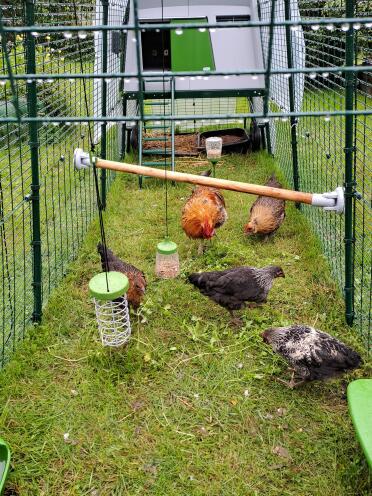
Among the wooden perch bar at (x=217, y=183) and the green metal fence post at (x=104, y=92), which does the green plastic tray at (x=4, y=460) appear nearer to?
the wooden perch bar at (x=217, y=183)

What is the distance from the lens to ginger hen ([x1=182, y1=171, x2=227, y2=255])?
416 cm

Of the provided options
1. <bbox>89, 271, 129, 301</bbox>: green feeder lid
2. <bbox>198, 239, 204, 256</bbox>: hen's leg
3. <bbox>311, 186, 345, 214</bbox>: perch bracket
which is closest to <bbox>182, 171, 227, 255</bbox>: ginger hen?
<bbox>198, 239, 204, 256</bbox>: hen's leg

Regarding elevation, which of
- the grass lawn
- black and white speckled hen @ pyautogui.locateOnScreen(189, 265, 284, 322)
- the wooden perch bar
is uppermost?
the wooden perch bar

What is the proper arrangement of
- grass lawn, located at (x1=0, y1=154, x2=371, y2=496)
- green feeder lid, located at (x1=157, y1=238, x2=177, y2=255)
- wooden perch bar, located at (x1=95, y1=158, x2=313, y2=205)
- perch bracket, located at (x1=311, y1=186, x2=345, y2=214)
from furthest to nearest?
green feeder lid, located at (x1=157, y1=238, x2=177, y2=255) < wooden perch bar, located at (x1=95, y1=158, x2=313, y2=205) < perch bracket, located at (x1=311, y1=186, x2=345, y2=214) < grass lawn, located at (x1=0, y1=154, x2=371, y2=496)

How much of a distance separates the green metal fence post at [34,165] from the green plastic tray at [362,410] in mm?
2132

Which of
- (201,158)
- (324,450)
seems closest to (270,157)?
(201,158)

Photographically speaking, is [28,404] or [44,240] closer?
[28,404]

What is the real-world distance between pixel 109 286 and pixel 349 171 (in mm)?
1694

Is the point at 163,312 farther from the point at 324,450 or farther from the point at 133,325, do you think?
the point at 324,450

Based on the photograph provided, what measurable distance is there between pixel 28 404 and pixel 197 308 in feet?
4.69

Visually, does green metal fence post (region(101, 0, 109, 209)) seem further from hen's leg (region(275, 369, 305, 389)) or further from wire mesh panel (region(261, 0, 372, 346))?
hen's leg (region(275, 369, 305, 389))

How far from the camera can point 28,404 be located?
2834mm

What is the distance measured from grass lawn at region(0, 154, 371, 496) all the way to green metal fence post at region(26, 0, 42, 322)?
271mm

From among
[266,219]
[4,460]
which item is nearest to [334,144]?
[266,219]
